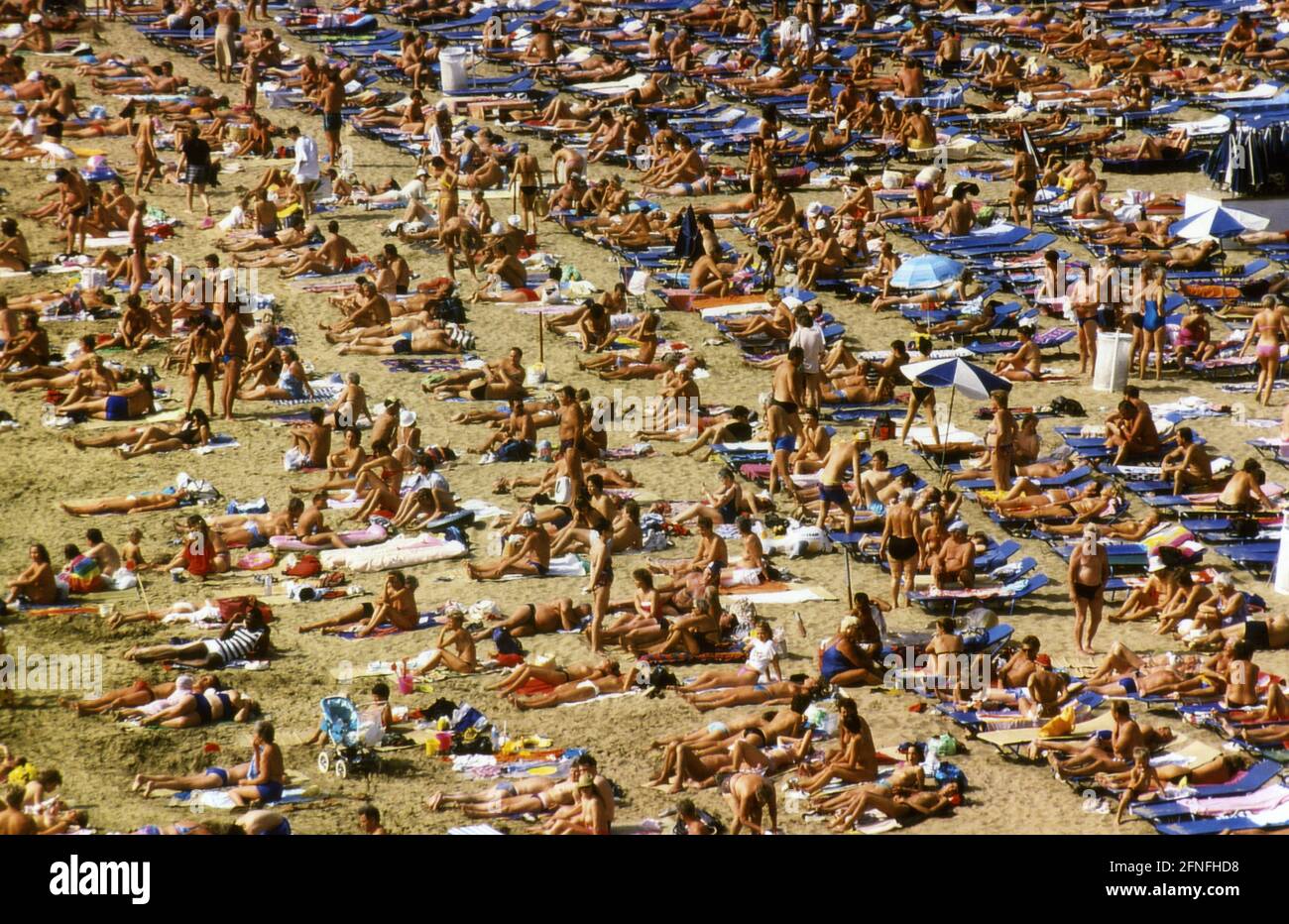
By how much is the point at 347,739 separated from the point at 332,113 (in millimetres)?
15702

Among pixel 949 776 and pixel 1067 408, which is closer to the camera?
pixel 949 776

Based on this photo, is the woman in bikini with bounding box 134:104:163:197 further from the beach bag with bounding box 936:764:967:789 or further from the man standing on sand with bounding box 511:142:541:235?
the beach bag with bounding box 936:764:967:789

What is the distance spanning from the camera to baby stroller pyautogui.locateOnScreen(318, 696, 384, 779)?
15.3 metres

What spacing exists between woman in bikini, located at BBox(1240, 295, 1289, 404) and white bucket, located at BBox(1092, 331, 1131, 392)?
51.7 inches

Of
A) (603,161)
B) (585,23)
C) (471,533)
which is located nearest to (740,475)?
(471,533)

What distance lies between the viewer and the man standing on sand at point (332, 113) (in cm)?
2961

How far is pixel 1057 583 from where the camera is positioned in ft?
60.4

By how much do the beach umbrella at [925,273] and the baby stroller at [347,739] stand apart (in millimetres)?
10519

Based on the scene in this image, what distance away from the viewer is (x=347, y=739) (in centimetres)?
1545

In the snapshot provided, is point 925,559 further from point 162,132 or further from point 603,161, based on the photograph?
point 162,132

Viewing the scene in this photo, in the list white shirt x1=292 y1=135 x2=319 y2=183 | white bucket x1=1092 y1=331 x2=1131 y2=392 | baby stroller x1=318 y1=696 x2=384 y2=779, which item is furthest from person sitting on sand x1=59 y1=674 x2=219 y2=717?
white shirt x1=292 y1=135 x2=319 y2=183

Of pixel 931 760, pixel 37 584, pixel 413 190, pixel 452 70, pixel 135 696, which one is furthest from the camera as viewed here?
pixel 452 70

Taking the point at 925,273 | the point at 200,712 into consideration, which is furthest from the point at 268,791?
the point at 925,273

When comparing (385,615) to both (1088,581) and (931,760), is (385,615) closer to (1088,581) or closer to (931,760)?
(931,760)
